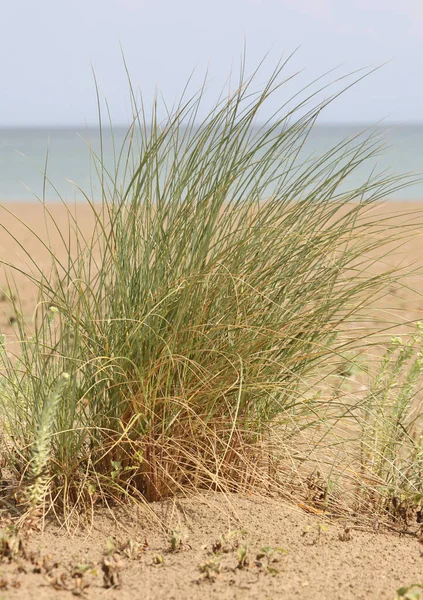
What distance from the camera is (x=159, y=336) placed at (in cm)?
211

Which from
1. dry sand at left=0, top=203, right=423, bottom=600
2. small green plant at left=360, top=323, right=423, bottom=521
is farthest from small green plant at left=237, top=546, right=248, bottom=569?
small green plant at left=360, top=323, right=423, bottom=521

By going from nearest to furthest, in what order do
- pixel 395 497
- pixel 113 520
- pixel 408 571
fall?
pixel 408 571 < pixel 113 520 < pixel 395 497

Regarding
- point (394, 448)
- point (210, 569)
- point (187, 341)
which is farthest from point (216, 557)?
point (394, 448)

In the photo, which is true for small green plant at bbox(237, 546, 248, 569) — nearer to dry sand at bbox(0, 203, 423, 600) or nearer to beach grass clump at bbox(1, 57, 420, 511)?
dry sand at bbox(0, 203, 423, 600)

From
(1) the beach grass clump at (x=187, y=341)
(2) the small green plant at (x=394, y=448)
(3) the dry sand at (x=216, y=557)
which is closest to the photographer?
(3) the dry sand at (x=216, y=557)

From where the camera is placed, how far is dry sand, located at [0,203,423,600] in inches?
68.5

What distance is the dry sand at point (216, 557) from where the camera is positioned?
1.74m

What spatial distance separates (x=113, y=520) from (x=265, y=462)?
1.67ft

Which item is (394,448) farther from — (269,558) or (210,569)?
(210,569)

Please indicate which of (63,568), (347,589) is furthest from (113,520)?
(347,589)

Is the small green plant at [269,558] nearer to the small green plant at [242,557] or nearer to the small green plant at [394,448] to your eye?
the small green plant at [242,557]

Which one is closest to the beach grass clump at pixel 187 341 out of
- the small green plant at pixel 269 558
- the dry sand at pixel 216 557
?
the dry sand at pixel 216 557

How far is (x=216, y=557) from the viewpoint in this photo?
1844mm

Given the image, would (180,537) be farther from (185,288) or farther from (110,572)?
(185,288)
